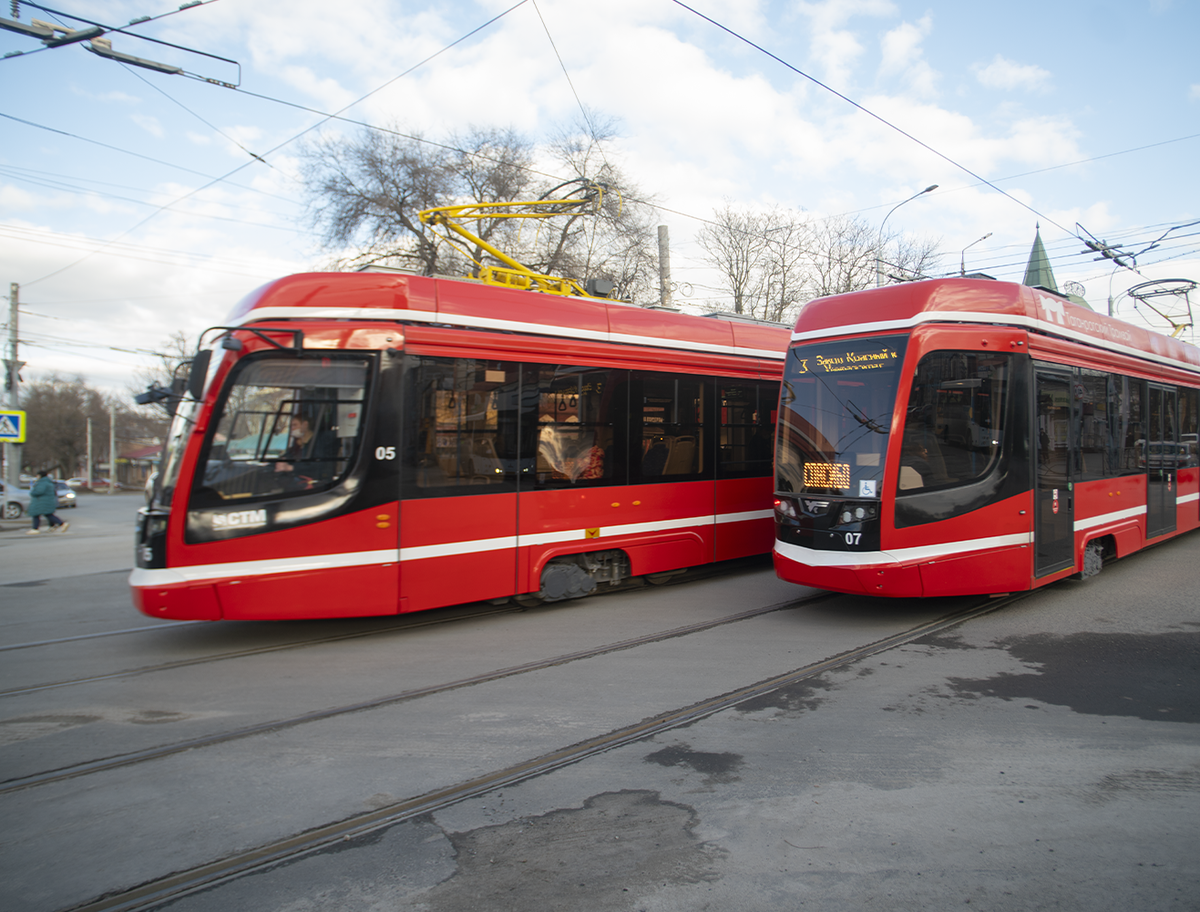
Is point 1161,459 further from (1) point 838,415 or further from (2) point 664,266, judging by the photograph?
(2) point 664,266

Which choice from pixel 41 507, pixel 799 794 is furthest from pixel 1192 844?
pixel 41 507

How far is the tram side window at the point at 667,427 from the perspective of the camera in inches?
326

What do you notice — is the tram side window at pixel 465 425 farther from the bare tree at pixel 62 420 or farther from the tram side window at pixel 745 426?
the bare tree at pixel 62 420

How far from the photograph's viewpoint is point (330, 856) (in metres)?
3.20

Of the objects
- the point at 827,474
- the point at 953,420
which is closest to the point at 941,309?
the point at 953,420

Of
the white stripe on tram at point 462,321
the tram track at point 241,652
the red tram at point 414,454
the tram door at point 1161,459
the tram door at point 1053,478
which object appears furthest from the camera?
the tram door at point 1161,459

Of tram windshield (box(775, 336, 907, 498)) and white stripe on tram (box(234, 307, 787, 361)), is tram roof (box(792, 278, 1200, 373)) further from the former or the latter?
white stripe on tram (box(234, 307, 787, 361))

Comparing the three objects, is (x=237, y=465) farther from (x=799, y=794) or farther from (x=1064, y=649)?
(x=1064, y=649)

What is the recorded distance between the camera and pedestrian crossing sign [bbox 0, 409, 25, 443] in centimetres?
1950

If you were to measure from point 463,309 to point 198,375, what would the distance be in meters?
2.32

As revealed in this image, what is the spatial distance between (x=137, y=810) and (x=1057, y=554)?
323 inches

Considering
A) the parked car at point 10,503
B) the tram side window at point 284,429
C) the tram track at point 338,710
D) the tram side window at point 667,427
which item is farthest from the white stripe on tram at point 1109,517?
the parked car at point 10,503

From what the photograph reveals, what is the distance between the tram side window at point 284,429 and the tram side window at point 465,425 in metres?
0.56

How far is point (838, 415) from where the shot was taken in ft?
23.1
